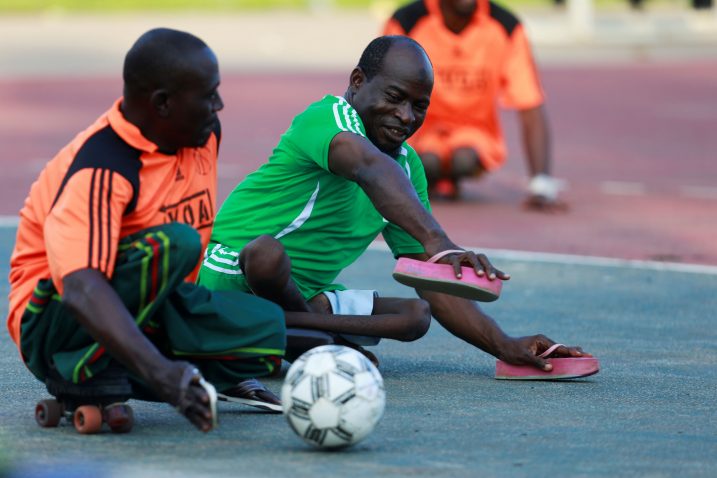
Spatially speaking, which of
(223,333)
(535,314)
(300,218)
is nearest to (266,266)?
(300,218)

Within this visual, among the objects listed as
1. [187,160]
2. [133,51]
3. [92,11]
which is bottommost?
[92,11]

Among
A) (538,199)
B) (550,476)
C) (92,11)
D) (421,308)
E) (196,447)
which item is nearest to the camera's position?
(550,476)

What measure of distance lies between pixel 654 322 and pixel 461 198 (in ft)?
15.8

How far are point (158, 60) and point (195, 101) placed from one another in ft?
0.54

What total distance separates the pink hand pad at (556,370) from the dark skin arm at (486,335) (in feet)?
0.10

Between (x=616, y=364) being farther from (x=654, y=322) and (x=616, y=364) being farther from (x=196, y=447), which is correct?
(x=196, y=447)

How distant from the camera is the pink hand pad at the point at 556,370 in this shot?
18.4 feet

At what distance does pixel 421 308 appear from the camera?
5.66 m

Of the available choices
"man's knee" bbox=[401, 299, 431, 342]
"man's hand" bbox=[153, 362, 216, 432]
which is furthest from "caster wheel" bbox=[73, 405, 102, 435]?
"man's knee" bbox=[401, 299, 431, 342]

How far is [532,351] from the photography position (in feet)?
18.6

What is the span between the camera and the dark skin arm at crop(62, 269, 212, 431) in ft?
14.0

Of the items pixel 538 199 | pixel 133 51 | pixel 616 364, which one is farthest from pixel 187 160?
pixel 538 199

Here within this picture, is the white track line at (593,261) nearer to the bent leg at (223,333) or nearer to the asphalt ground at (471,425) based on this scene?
the asphalt ground at (471,425)

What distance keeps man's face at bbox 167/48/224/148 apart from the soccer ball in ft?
2.54
